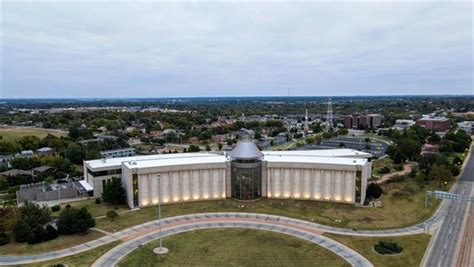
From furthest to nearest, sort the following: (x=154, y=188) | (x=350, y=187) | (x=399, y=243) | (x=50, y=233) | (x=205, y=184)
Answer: (x=205, y=184) < (x=350, y=187) < (x=154, y=188) < (x=50, y=233) < (x=399, y=243)

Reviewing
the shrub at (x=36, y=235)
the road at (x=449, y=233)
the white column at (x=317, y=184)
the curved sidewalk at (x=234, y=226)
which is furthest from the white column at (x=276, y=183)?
the shrub at (x=36, y=235)

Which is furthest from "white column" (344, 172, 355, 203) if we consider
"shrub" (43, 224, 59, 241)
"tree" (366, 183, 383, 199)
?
"shrub" (43, 224, 59, 241)

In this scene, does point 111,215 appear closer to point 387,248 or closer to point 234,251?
point 234,251

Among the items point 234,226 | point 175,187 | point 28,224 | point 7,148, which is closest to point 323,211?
point 234,226

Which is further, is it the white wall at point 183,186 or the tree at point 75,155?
the tree at point 75,155

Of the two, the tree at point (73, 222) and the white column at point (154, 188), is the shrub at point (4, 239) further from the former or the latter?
the white column at point (154, 188)
